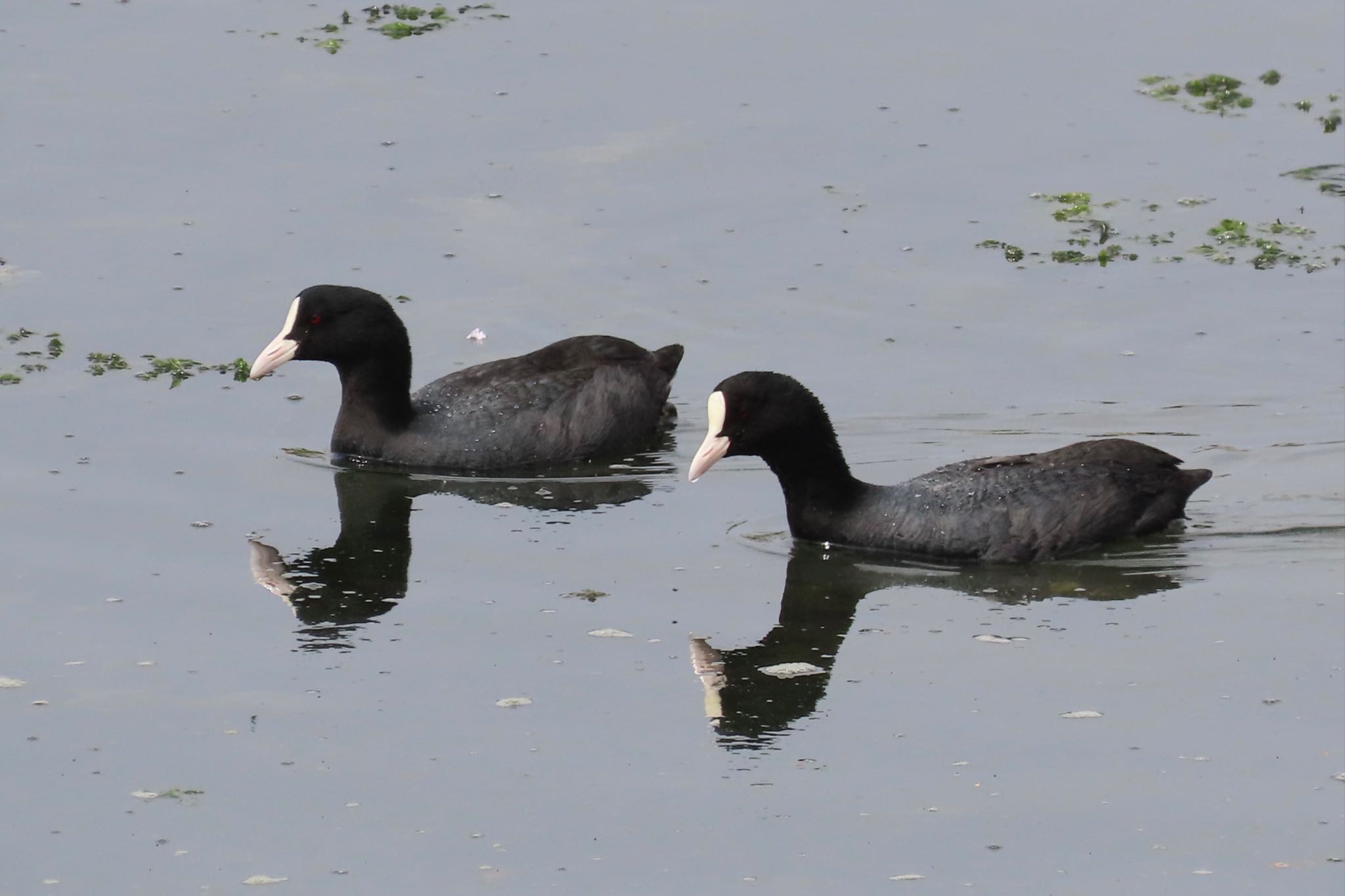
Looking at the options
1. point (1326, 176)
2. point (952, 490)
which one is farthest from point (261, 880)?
point (1326, 176)

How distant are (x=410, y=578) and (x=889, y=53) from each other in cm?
1149

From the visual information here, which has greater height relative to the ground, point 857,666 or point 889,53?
point 889,53

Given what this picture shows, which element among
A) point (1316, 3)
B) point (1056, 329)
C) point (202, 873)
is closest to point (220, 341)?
point (1056, 329)

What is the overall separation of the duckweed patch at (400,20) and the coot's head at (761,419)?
10907mm

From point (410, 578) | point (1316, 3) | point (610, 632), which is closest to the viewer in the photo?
point (610, 632)

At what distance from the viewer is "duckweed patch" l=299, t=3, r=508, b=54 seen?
21750 millimetres

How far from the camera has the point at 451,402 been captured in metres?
13.7

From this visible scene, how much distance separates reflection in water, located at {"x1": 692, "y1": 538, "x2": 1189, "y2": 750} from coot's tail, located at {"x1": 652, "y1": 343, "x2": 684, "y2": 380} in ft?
8.44

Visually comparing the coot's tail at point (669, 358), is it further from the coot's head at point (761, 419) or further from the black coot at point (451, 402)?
the coot's head at point (761, 419)

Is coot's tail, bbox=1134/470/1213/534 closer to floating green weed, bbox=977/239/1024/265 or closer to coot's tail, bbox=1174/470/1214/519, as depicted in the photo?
coot's tail, bbox=1174/470/1214/519

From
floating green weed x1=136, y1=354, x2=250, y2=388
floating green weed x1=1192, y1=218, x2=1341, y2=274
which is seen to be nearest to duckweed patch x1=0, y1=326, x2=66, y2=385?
floating green weed x1=136, y1=354, x2=250, y2=388

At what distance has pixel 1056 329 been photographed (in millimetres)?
15352

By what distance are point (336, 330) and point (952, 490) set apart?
4036 mm

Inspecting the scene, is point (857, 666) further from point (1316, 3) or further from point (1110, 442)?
point (1316, 3)
